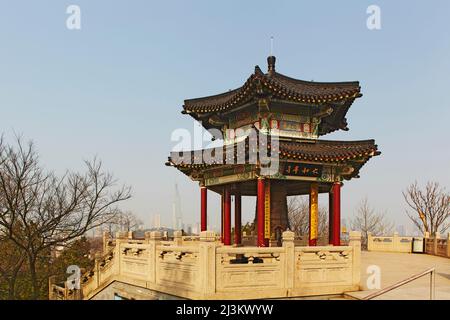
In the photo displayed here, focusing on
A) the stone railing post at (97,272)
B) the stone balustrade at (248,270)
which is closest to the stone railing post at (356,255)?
the stone balustrade at (248,270)

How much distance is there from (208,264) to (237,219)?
887cm

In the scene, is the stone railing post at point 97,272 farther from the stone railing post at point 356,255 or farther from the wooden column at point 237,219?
the stone railing post at point 356,255

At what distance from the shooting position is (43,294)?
78.5ft

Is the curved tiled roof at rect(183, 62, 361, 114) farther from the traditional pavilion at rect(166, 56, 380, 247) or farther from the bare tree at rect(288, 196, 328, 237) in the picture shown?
the bare tree at rect(288, 196, 328, 237)

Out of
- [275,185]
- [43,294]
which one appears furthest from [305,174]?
[43,294]

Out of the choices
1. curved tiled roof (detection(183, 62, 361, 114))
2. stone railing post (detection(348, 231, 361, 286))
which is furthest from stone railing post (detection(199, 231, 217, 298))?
curved tiled roof (detection(183, 62, 361, 114))

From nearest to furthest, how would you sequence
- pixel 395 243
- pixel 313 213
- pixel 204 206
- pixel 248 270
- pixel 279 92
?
pixel 248 270
pixel 279 92
pixel 313 213
pixel 204 206
pixel 395 243

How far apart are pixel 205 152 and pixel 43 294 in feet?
49.3

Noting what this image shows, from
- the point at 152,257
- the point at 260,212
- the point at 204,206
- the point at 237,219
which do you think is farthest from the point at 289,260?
the point at 237,219

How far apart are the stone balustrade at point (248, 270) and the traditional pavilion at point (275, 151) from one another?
3360 mm

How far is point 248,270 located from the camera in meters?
9.73

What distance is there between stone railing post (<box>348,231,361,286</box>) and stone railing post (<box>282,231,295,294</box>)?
186 cm

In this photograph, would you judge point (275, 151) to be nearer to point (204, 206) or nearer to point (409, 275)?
point (204, 206)
